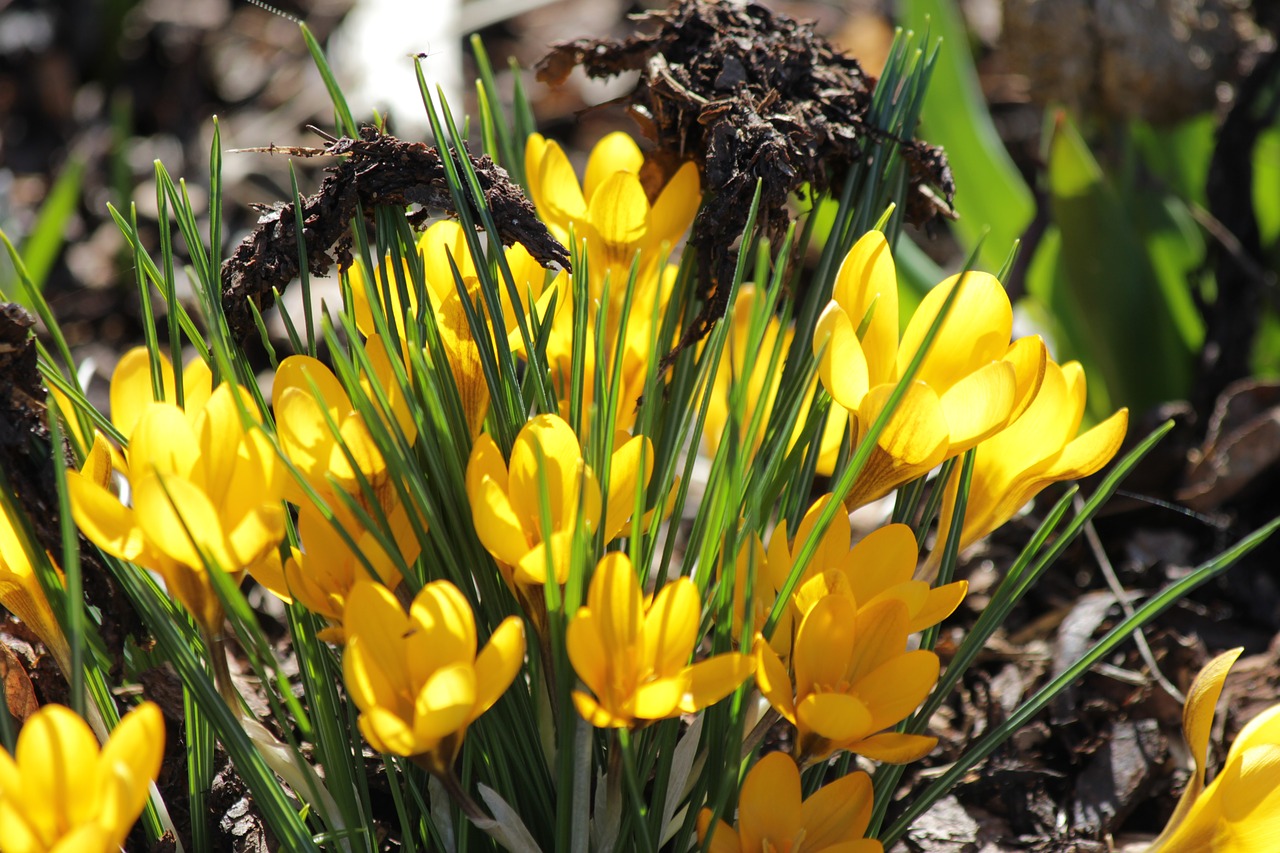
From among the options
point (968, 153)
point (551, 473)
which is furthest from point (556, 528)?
point (968, 153)

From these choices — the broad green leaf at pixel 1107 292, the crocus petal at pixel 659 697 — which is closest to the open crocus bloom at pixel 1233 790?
the crocus petal at pixel 659 697

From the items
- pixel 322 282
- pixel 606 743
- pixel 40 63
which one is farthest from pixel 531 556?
pixel 40 63

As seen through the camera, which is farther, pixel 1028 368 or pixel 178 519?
pixel 1028 368

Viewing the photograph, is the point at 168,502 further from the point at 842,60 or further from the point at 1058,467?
the point at 842,60

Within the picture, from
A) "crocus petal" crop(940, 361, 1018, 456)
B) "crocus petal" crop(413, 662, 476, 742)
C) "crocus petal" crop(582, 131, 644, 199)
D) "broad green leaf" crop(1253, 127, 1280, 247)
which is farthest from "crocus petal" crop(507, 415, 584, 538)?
"broad green leaf" crop(1253, 127, 1280, 247)

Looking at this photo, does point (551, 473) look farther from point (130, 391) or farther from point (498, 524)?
point (130, 391)

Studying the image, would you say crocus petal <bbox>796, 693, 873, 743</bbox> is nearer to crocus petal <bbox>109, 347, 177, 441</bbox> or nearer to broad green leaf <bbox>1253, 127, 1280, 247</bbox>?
crocus petal <bbox>109, 347, 177, 441</bbox>

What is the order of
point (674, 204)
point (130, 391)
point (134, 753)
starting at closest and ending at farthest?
point (134, 753) → point (130, 391) → point (674, 204)

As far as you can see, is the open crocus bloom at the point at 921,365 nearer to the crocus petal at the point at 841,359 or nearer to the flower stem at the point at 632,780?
the crocus petal at the point at 841,359
